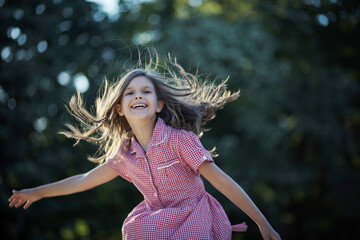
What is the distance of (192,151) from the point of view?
263cm

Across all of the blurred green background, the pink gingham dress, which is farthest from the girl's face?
the blurred green background

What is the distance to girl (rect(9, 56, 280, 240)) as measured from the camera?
2.55 metres

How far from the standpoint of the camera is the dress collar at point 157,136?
8.96 feet

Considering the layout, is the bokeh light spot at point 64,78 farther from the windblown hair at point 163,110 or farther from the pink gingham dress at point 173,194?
the pink gingham dress at point 173,194

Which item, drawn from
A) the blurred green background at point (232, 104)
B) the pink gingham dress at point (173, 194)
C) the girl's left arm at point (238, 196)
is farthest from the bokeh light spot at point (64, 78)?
the girl's left arm at point (238, 196)

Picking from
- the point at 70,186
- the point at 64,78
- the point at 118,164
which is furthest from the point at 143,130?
the point at 64,78

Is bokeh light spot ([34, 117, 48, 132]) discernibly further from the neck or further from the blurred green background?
the neck

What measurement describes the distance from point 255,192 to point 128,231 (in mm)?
9063

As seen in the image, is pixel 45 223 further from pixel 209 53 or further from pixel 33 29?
pixel 209 53

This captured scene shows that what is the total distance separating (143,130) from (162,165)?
0.34 m

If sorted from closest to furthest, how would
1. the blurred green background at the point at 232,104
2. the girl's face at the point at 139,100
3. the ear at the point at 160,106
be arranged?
1. the girl's face at the point at 139,100
2. the ear at the point at 160,106
3. the blurred green background at the point at 232,104

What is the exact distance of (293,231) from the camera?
498 inches

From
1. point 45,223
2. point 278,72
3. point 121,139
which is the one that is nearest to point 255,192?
point 278,72

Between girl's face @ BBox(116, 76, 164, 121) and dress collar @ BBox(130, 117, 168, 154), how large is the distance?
99mm
